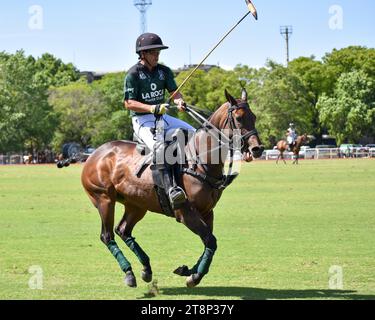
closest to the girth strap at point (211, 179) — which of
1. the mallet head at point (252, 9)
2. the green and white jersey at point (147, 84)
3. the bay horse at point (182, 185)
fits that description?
the bay horse at point (182, 185)

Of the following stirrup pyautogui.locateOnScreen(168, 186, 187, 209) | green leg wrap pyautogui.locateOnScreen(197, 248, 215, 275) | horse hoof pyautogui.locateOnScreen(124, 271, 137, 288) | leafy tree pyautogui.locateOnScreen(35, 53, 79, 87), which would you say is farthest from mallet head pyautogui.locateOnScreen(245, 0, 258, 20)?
leafy tree pyautogui.locateOnScreen(35, 53, 79, 87)

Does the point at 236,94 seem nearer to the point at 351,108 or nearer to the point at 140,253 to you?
the point at 351,108

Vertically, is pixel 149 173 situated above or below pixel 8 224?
above

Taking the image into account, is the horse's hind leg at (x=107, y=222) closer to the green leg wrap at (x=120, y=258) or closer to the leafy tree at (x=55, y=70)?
the green leg wrap at (x=120, y=258)

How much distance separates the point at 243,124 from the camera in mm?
10578

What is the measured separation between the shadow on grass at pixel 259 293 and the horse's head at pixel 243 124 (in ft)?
5.76

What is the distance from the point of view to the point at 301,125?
89.5 metres

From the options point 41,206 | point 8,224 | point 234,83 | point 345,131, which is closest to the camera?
point 8,224

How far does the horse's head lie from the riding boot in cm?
94

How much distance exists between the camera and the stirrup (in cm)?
1066

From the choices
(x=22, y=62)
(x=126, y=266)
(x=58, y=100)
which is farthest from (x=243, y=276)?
(x=58, y=100)
